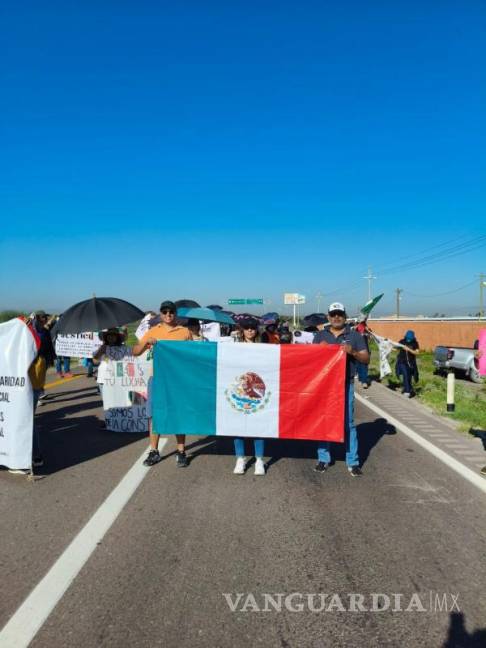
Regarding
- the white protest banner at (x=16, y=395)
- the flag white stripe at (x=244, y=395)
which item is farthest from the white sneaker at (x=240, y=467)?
the white protest banner at (x=16, y=395)

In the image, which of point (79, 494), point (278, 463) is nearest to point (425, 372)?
point (278, 463)

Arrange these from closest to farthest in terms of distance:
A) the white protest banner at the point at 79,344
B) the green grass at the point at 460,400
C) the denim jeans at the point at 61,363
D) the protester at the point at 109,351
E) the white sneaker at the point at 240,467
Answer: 1. the white sneaker at the point at 240,467
2. the protester at the point at 109,351
3. the green grass at the point at 460,400
4. the white protest banner at the point at 79,344
5. the denim jeans at the point at 61,363

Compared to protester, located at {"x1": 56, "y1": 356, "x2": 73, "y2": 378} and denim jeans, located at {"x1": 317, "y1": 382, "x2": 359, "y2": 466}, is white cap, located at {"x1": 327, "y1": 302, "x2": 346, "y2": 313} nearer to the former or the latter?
denim jeans, located at {"x1": 317, "y1": 382, "x2": 359, "y2": 466}

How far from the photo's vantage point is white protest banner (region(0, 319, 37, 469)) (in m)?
5.53

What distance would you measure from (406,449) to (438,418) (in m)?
2.87

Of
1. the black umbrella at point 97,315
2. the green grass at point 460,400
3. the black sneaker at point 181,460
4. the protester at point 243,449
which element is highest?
the black umbrella at point 97,315

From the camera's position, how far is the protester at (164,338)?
6.16 m

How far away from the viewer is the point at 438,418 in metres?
9.54

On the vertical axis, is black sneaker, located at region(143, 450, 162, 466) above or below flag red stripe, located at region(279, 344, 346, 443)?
below

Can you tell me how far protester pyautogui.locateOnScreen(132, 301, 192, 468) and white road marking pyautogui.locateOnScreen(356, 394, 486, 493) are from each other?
331 centimetres

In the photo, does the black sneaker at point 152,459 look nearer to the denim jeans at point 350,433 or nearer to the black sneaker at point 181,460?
the black sneaker at point 181,460

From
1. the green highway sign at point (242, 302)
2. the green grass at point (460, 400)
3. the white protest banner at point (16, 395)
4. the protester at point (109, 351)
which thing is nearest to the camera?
the white protest banner at point (16, 395)

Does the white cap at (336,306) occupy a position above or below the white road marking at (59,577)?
above

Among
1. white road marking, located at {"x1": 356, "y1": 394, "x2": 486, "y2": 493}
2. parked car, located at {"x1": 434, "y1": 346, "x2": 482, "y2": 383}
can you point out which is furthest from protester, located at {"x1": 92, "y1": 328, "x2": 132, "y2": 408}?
parked car, located at {"x1": 434, "y1": 346, "x2": 482, "y2": 383}
